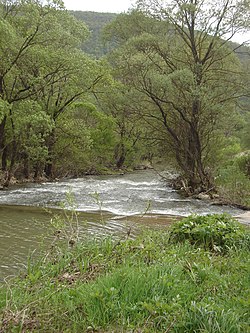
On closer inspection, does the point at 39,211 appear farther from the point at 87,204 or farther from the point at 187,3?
the point at 187,3

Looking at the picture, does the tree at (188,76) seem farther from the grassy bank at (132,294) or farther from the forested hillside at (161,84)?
the grassy bank at (132,294)

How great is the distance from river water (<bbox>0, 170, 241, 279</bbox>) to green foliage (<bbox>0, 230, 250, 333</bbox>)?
1.40 meters

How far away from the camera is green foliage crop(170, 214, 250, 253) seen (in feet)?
20.0

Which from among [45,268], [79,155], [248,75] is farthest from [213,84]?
[45,268]

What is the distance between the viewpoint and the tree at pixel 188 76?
17062 mm

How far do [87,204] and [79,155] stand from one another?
1483cm

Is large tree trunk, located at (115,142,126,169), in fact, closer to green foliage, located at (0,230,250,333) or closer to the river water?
the river water

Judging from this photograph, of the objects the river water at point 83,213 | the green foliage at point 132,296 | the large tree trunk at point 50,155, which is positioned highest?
the large tree trunk at point 50,155

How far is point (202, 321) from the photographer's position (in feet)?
10.6

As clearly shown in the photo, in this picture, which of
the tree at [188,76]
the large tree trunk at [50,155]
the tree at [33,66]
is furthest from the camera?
the large tree trunk at [50,155]

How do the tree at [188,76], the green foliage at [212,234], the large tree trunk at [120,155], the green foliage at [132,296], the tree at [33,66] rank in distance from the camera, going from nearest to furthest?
the green foliage at [132,296] → the green foliage at [212,234] → the tree at [188,76] → the tree at [33,66] → the large tree trunk at [120,155]

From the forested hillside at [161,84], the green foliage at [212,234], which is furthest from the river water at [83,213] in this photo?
the forested hillside at [161,84]

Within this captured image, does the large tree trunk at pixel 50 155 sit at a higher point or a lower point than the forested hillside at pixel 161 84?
lower

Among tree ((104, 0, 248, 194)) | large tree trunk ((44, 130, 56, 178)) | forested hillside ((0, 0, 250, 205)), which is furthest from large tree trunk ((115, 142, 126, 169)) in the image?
tree ((104, 0, 248, 194))
